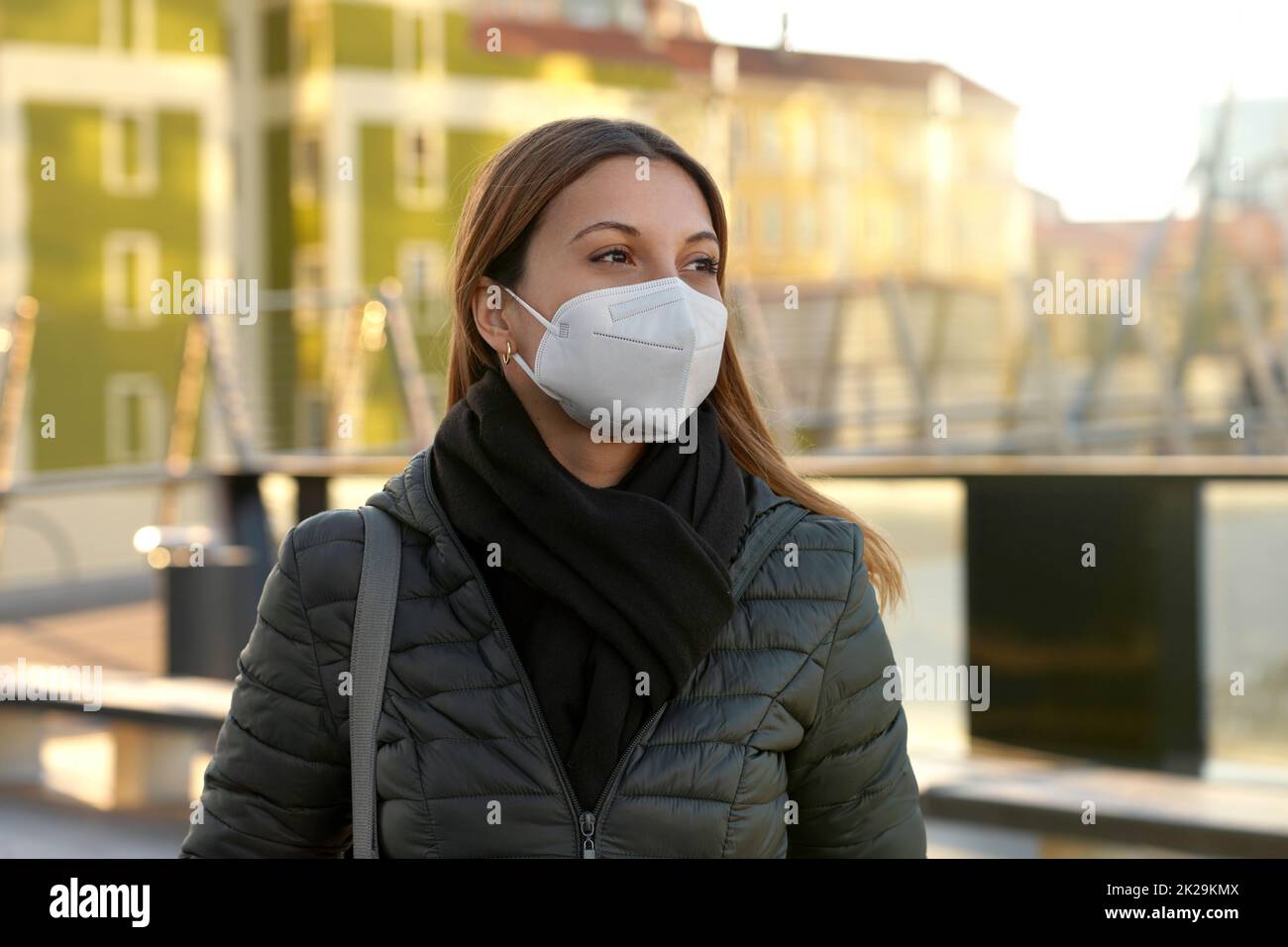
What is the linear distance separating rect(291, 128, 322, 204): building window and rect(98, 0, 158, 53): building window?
15.3 feet

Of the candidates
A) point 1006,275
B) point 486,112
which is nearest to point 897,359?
point 1006,275

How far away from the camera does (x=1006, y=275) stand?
420 inches

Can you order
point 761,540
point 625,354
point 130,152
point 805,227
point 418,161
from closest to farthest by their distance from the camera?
point 761,540 < point 625,354 < point 805,227 < point 130,152 < point 418,161

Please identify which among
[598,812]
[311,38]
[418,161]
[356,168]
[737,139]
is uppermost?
[311,38]

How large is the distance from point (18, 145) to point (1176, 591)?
26.1m

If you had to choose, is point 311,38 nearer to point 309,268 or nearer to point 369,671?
point 309,268

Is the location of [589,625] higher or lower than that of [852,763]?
higher

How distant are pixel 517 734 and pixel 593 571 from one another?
0.62 ft

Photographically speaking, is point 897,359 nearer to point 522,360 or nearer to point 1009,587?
point 1009,587

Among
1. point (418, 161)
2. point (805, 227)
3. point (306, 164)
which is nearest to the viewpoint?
point (805, 227)

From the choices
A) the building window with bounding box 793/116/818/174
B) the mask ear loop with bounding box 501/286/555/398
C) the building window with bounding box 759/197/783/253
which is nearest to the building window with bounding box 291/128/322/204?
the building window with bounding box 793/116/818/174

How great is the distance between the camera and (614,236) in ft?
6.42

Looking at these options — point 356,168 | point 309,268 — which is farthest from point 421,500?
point 309,268

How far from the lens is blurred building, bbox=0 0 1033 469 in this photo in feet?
35.1
